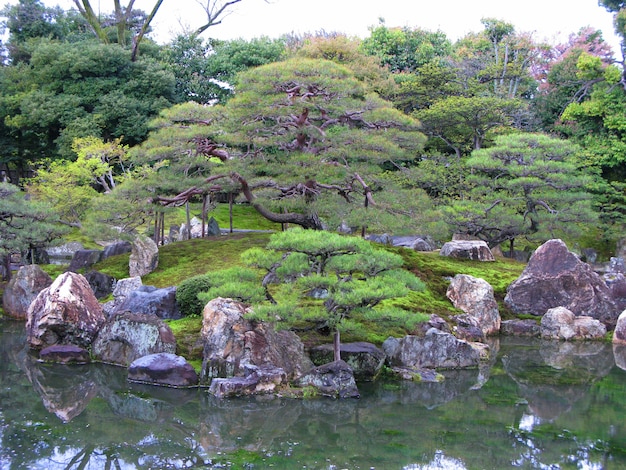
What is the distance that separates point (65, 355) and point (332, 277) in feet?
16.1

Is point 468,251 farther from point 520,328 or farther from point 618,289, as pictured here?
point 618,289

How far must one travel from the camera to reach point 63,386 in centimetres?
945

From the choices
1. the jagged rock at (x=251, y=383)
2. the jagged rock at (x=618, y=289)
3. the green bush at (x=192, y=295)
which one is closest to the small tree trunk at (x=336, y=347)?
the jagged rock at (x=251, y=383)

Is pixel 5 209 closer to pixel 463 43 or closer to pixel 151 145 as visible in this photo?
pixel 151 145

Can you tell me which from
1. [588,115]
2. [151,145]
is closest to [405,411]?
[151,145]

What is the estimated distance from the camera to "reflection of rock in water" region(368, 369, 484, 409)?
909cm

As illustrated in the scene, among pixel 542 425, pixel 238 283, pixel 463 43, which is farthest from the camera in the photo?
pixel 463 43

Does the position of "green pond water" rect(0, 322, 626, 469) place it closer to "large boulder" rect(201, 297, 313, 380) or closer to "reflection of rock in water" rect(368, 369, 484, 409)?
"reflection of rock in water" rect(368, 369, 484, 409)

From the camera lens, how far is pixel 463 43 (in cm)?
3447

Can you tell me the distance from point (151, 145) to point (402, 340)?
26.1ft

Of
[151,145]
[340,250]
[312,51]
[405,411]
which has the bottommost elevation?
[405,411]

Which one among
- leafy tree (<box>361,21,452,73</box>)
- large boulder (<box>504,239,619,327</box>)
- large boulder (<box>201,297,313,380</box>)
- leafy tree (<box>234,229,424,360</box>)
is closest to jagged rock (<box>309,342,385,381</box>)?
leafy tree (<box>234,229,424,360</box>)

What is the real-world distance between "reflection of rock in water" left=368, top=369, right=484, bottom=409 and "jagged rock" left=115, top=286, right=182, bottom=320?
480cm

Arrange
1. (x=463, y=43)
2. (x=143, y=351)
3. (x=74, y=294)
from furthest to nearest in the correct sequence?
(x=463, y=43) < (x=74, y=294) < (x=143, y=351)
